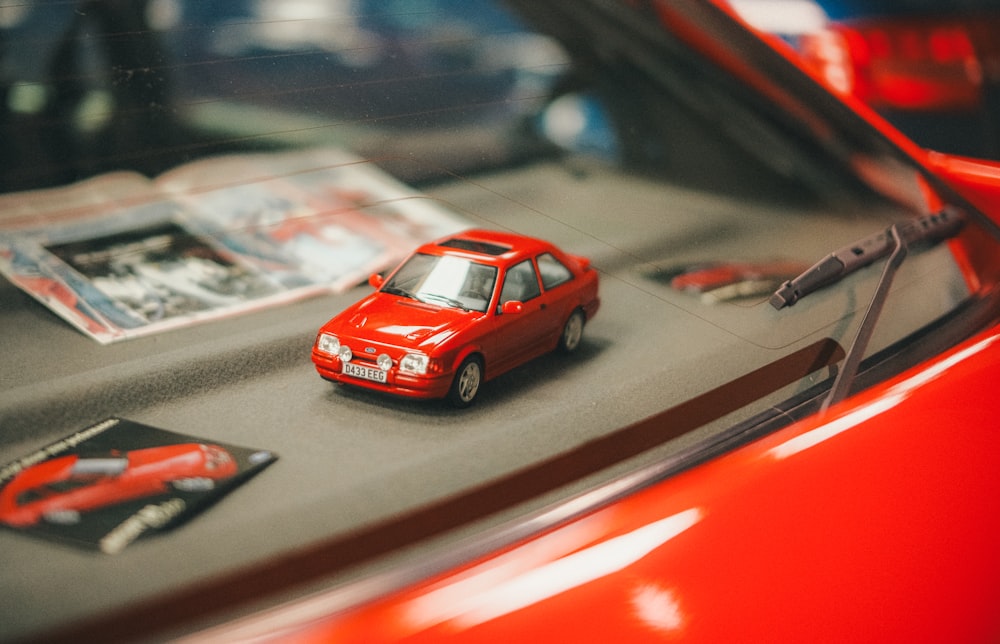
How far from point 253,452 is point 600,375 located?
388 millimetres

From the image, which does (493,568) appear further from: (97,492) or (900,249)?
(900,249)

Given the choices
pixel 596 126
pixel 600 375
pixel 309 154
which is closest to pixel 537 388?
pixel 600 375

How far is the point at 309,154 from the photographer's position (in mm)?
1059

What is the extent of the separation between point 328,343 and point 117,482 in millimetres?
229

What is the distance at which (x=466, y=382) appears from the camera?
0.92 m

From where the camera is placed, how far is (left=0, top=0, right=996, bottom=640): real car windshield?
0.81 m

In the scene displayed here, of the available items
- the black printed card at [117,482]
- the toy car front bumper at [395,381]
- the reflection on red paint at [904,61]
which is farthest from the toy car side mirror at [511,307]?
the reflection on red paint at [904,61]

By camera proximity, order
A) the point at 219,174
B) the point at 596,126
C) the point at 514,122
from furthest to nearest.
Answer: the point at 596,126
the point at 514,122
the point at 219,174

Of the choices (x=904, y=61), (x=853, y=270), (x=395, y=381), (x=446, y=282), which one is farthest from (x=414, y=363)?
(x=904, y=61)

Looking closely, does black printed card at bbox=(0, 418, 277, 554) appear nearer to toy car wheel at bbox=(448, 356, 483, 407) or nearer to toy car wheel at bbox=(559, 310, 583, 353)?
toy car wheel at bbox=(448, 356, 483, 407)

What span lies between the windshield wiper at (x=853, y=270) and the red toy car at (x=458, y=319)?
29 cm

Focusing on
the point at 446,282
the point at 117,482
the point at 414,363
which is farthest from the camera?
the point at 446,282

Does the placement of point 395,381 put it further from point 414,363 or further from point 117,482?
point 117,482

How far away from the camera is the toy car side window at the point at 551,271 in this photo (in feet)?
3.42
